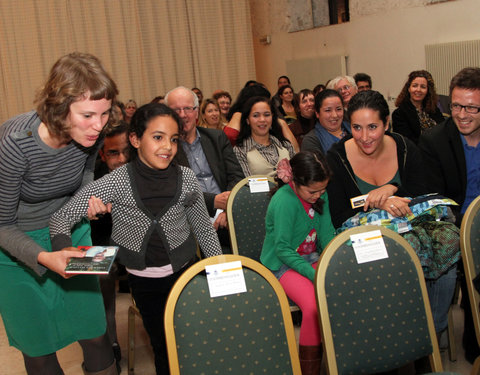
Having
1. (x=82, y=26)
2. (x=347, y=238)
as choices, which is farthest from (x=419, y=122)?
(x=82, y=26)

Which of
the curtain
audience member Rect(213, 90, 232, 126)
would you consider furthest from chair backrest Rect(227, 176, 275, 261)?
the curtain

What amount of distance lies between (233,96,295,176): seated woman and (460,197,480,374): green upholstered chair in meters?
1.80

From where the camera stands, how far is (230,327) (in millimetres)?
1576

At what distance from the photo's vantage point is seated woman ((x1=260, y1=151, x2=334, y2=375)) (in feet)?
7.59

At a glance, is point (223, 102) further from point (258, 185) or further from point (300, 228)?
point (300, 228)

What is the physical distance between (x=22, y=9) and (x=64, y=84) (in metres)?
7.37

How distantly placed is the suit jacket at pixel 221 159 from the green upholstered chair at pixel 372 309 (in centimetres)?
179

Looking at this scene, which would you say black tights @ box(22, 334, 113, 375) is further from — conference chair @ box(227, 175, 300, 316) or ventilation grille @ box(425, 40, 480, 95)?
ventilation grille @ box(425, 40, 480, 95)

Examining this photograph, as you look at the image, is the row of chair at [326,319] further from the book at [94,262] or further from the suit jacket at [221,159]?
the suit jacket at [221,159]

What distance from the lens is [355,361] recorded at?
66.2 inches

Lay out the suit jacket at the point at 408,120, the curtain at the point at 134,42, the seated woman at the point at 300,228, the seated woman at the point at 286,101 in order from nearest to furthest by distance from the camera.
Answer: the seated woman at the point at 300,228 < the suit jacket at the point at 408,120 < the seated woman at the point at 286,101 < the curtain at the point at 134,42

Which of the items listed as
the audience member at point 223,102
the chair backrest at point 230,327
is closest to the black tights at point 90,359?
the chair backrest at point 230,327

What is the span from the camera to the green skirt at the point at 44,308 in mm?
1859

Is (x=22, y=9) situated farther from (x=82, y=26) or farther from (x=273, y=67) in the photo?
(x=273, y=67)
